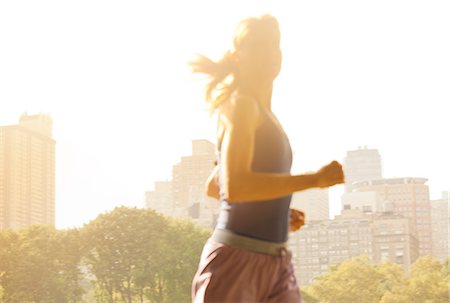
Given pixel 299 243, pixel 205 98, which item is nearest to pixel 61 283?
pixel 299 243

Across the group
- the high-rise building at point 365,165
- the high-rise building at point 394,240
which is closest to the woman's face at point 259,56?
the high-rise building at point 365,165

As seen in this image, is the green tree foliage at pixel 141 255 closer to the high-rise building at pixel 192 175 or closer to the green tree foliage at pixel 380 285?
the green tree foliage at pixel 380 285

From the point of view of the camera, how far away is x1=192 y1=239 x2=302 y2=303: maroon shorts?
4.46 ft

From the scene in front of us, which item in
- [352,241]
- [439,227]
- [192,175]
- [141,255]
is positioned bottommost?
[141,255]

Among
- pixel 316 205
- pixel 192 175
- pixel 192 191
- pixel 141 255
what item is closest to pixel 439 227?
pixel 316 205

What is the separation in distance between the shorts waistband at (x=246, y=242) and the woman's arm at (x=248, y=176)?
3.8 inches

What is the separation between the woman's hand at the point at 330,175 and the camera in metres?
1.23

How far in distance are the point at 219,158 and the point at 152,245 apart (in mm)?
13816

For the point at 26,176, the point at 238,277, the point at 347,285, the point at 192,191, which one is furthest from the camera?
the point at 192,191

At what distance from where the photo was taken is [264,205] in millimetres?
1379

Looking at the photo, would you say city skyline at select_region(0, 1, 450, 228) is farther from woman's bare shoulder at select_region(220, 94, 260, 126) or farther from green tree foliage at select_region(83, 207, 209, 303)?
woman's bare shoulder at select_region(220, 94, 260, 126)

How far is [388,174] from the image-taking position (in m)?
21.7

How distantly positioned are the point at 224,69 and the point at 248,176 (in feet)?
0.82

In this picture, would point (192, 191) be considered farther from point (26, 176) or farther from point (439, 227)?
point (439, 227)
